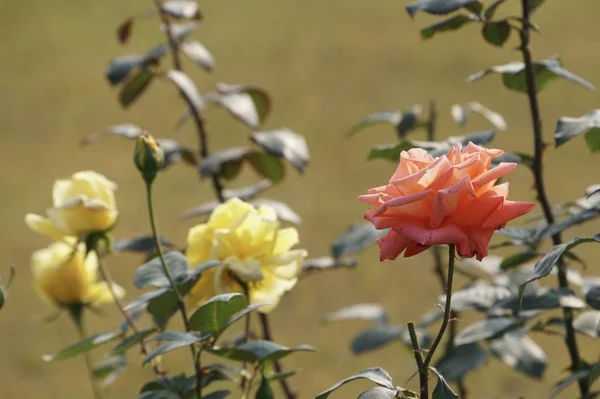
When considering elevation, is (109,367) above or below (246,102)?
below

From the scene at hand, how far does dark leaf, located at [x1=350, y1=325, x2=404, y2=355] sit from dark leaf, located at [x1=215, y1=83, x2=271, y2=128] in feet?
0.77

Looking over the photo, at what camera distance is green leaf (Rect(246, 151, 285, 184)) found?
0.85 meters

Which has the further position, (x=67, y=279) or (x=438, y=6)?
(x=67, y=279)

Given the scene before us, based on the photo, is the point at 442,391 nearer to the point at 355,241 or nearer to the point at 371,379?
the point at 371,379

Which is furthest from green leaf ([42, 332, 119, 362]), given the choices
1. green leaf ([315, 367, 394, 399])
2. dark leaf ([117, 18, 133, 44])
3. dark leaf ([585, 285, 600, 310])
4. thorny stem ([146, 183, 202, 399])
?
dark leaf ([117, 18, 133, 44])

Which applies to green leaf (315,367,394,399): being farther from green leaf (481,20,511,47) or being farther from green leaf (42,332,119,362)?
green leaf (481,20,511,47)

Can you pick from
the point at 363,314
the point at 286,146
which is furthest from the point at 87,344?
the point at 363,314

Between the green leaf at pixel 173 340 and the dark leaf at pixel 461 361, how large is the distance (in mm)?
270

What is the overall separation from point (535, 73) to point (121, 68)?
0.38 metres

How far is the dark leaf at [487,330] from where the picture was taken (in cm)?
59

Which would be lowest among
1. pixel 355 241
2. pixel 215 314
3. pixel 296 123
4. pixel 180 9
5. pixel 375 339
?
pixel 296 123

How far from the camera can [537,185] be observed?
655 millimetres

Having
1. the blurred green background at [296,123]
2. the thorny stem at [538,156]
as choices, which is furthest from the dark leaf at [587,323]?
the blurred green background at [296,123]

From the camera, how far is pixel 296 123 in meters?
2.40
